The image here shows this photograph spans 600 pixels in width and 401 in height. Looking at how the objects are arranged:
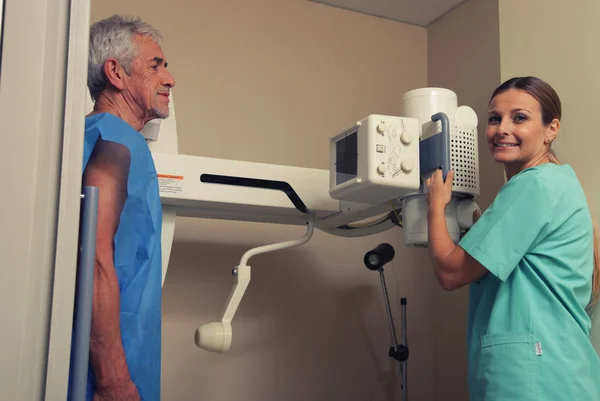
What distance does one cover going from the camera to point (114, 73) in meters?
1.54

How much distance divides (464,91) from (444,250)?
1525mm

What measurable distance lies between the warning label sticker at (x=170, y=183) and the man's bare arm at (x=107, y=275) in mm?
423

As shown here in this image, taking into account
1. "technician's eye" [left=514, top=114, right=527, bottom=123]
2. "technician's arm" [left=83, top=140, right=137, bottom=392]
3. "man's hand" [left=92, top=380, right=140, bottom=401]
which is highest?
"technician's eye" [left=514, top=114, right=527, bottom=123]

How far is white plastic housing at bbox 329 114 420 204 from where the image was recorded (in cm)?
155

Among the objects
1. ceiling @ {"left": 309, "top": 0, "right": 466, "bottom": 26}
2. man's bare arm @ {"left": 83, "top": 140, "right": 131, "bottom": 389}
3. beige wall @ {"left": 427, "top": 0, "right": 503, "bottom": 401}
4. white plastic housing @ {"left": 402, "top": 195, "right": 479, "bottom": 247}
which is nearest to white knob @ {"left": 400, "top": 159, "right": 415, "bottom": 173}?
white plastic housing @ {"left": 402, "top": 195, "right": 479, "bottom": 247}

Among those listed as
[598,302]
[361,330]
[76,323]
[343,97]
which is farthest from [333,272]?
[76,323]

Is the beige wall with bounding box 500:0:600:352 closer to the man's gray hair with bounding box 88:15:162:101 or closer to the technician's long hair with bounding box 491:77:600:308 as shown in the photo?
the technician's long hair with bounding box 491:77:600:308

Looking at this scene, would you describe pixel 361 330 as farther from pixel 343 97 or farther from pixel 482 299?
pixel 482 299

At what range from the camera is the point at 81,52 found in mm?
794

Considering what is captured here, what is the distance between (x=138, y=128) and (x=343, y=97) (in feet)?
4.77

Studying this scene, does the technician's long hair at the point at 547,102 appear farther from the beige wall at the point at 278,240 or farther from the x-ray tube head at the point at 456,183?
the beige wall at the point at 278,240

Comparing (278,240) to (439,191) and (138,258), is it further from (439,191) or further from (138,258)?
(138,258)

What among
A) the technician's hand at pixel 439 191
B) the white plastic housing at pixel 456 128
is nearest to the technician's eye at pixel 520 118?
the white plastic housing at pixel 456 128

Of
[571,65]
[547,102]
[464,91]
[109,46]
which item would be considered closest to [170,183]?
[109,46]
